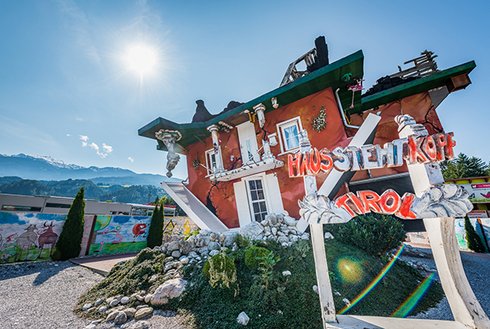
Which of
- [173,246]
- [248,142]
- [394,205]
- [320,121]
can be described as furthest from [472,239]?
→ [173,246]

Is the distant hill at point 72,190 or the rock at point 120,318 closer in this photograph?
the rock at point 120,318

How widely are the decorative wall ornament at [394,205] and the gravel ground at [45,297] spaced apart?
325 centimetres

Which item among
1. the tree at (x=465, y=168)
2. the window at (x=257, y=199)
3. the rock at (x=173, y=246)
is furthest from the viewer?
the tree at (x=465, y=168)

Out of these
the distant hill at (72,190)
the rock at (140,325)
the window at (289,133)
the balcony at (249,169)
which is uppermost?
the distant hill at (72,190)

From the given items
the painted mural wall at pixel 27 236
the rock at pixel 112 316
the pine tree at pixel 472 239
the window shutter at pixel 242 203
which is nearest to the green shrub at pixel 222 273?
the rock at pixel 112 316

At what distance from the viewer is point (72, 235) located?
10.7 metres

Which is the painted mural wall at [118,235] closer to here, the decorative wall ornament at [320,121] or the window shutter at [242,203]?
the window shutter at [242,203]

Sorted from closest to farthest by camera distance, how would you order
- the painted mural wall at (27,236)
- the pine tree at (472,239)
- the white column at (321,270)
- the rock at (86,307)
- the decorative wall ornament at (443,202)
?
the decorative wall ornament at (443,202) → the white column at (321,270) → the rock at (86,307) → the painted mural wall at (27,236) → the pine tree at (472,239)

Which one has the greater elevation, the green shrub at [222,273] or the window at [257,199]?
the window at [257,199]

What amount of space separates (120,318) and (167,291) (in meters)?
0.94

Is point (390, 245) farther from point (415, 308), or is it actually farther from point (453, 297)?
point (453, 297)

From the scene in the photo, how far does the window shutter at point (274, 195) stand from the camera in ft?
27.6

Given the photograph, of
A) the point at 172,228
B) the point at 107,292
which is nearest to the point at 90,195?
the point at 172,228

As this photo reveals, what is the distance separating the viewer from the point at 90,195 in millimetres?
124188
